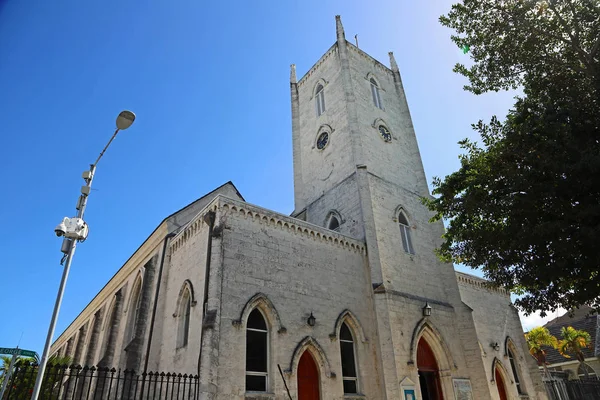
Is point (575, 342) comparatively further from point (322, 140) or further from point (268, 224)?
point (268, 224)

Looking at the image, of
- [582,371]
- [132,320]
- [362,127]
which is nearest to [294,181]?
[362,127]

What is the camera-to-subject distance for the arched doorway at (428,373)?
15672mm

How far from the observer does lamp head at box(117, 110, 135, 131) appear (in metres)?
8.16

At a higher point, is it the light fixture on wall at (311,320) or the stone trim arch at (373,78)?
the stone trim arch at (373,78)

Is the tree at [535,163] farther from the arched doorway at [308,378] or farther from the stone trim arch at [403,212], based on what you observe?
the arched doorway at [308,378]

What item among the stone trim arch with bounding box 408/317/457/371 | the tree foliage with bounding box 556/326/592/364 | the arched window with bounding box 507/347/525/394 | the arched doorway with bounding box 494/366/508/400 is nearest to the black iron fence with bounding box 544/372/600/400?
the arched window with bounding box 507/347/525/394

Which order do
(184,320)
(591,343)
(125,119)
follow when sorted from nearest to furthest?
(125,119), (184,320), (591,343)

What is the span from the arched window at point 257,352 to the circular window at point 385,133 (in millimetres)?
13091

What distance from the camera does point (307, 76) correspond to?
2645 centimetres

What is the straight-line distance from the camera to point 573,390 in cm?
2097

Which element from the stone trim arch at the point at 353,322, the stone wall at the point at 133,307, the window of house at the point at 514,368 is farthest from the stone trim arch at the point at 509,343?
the stone wall at the point at 133,307

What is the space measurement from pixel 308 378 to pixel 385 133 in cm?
1426

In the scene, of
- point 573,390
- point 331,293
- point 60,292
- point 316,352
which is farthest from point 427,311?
point 60,292

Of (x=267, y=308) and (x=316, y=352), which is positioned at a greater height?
(x=267, y=308)
